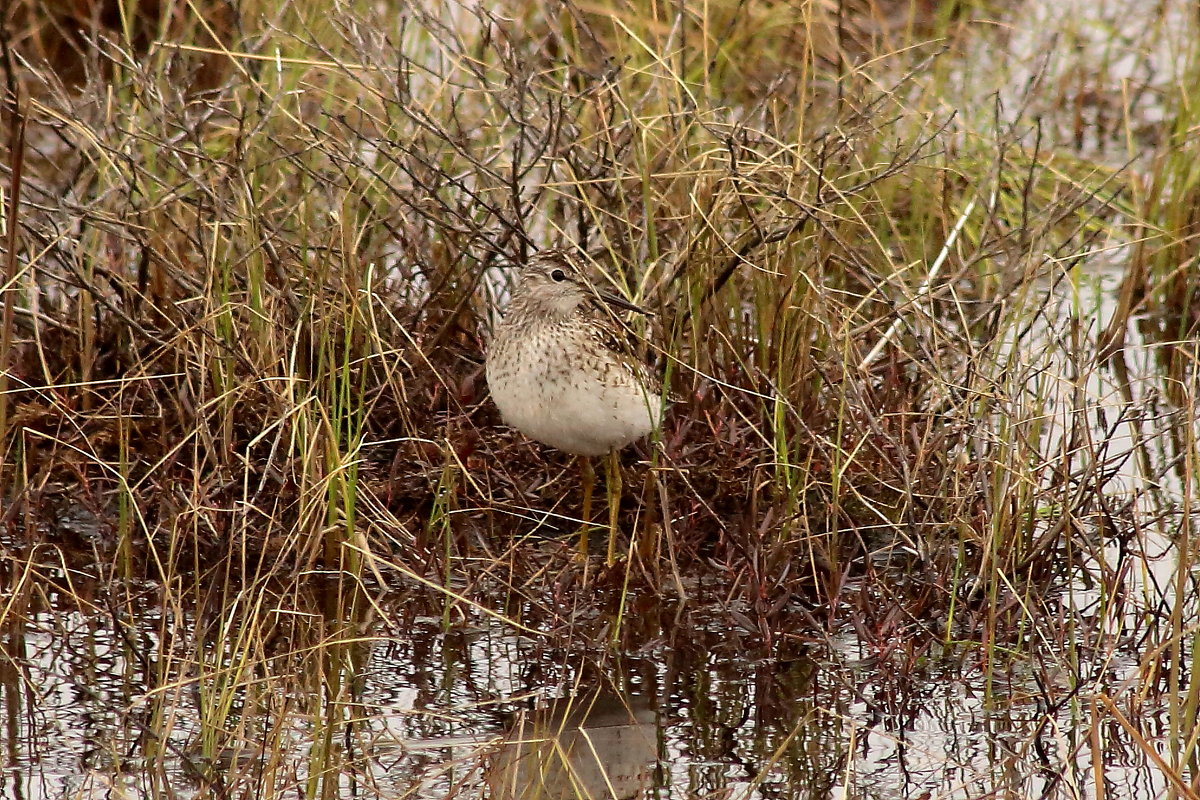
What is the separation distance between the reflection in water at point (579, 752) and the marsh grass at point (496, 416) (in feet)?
1.01

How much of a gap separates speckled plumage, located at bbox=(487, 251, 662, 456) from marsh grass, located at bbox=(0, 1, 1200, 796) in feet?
0.73

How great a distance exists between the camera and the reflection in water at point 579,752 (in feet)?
12.8

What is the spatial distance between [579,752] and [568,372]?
1.32 meters

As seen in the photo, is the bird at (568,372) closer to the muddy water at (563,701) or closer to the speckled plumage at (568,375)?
the speckled plumage at (568,375)

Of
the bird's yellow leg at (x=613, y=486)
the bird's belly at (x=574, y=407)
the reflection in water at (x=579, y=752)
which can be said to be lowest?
the reflection in water at (x=579, y=752)

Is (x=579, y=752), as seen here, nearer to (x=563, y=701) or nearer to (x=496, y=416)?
(x=563, y=701)

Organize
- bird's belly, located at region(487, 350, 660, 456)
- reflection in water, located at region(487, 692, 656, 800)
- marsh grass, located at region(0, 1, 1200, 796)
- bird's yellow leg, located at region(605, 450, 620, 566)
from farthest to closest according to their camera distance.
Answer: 1. bird's yellow leg, located at region(605, 450, 620, 566)
2. bird's belly, located at region(487, 350, 660, 456)
3. marsh grass, located at region(0, 1, 1200, 796)
4. reflection in water, located at region(487, 692, 656, 800)

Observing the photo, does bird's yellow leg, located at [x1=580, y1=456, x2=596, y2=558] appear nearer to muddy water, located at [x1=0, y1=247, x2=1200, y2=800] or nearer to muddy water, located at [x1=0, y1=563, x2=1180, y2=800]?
muddy water, located at [x1=0, y1=247, x2=1200, y2=800]

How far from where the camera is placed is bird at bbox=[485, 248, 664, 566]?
517 centimetres

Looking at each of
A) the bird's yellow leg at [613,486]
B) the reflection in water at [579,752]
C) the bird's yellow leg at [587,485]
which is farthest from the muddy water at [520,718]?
the bird's yellow leg at [587,485]

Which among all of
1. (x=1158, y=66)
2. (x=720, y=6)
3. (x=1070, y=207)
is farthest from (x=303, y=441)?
(x=1158, y=66)

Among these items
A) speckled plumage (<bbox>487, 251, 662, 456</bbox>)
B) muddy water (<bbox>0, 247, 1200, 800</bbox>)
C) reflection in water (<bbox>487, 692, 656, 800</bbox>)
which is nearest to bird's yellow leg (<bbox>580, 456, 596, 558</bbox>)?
speckled plumage (<bbox>487, 251, 662, 456</bbox>)

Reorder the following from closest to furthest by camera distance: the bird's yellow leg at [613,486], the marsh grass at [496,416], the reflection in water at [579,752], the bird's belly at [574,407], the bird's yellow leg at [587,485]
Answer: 1. the reflection in water at [579,752]
2. the marsh grass at [496,416]
3. the bird's belly at [574,407]
4. the bird's yellow leg at [613,486]
5. the bird's yellow leg at [587,485]

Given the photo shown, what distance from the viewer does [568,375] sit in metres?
5.16
